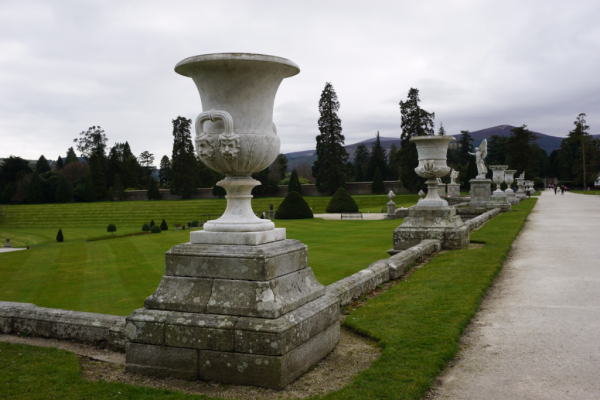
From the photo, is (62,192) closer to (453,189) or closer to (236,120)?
(453,189)

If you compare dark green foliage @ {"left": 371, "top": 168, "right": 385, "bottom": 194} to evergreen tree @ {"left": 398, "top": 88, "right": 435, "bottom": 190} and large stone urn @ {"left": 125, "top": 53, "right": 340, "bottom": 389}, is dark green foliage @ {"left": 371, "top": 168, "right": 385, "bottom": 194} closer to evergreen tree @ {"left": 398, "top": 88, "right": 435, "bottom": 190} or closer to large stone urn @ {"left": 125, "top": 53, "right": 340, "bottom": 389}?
evergreen tree @ {"left": 398, "top": 88, "right": 435, "bottom": 190}

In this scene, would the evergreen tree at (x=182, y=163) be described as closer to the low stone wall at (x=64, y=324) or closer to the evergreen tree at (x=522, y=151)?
the evergreen tree at (x=522, y=151)

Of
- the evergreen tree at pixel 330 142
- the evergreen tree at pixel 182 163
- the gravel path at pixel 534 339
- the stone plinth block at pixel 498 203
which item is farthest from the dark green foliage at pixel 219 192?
the gravel path at pixel 534 339

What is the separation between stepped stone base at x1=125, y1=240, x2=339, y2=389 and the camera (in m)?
3.39

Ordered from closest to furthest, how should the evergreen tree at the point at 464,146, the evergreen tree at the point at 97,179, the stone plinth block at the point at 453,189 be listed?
1. the stone plinth block at the point at 453,189
2. the evergreen tree at the point at 97,179
3. the evergreen tree at the point at 464,146

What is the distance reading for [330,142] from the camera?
2052 inches

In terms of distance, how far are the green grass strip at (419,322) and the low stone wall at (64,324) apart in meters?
2.26

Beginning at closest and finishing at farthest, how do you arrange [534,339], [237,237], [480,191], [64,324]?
[237,237], [534,339], [64,324], [480,191]

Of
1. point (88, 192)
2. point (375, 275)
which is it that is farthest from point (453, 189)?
point (88, 192)

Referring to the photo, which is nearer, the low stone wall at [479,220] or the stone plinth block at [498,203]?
the low stone wall at [479,220]

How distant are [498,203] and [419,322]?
20.5m

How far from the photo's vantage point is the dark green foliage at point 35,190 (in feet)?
197

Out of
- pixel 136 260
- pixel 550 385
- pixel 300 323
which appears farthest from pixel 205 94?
pixel 136 260

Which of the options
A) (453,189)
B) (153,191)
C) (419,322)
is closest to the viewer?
(419,322)
